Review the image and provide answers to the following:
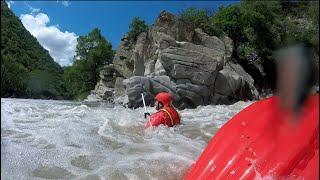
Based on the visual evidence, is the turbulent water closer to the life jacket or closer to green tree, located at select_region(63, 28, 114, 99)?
the life jacket

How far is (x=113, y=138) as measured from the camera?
4930 millimetres

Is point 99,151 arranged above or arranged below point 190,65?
below

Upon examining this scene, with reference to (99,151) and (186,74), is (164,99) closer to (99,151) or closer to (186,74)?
(99,151)

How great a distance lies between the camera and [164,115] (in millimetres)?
5848

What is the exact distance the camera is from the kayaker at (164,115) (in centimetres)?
573

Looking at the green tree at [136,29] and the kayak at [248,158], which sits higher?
the green tree at [136,29]

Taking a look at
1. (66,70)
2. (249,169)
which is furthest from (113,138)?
(66,70)

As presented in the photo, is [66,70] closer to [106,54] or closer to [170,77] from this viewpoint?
[106,54]

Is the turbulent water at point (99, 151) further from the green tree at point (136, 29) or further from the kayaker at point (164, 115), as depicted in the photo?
the green tree at point (136, 29)

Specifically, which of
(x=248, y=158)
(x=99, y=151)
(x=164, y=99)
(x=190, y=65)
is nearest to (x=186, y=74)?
(x=190, y=65)

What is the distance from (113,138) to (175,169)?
1952mm

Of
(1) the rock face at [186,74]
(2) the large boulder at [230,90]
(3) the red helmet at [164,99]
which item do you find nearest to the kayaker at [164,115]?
(3) the red helmet at [164,99]

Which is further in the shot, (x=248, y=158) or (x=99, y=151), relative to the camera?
(x=99, y=151)

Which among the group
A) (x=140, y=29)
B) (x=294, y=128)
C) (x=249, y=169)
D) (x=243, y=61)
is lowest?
(x=249, y=169)
